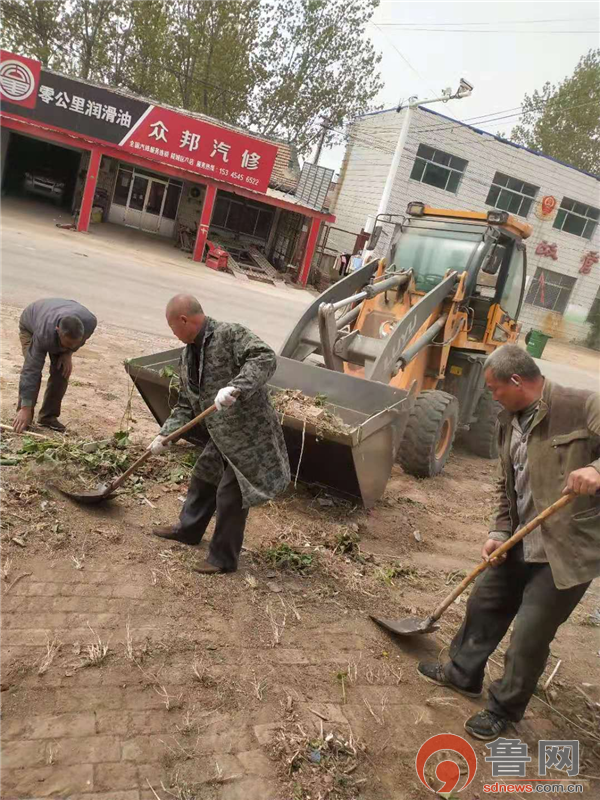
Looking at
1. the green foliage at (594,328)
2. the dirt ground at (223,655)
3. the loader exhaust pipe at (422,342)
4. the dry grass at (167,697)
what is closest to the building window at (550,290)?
the green foliage at (594,328)

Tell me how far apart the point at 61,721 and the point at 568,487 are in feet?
7.21

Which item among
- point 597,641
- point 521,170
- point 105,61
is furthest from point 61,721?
point 105,61

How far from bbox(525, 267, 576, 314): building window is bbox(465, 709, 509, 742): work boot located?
26.4 metres

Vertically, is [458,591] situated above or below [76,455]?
above

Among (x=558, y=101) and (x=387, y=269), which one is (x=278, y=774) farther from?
(x=558, y=101)

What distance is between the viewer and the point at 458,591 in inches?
125

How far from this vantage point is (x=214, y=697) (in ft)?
9.09

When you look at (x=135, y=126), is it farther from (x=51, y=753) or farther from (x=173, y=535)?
(x=51, y=753)

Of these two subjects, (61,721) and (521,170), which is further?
(521,170)

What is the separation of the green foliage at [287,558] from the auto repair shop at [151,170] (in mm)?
18153

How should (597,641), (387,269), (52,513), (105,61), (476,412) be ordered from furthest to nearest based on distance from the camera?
(105,61)
(476,412)
(387,269)
(597,641)
(52,513)

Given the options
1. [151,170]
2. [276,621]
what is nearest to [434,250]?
[276,621]

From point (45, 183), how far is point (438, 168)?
15.1 metres

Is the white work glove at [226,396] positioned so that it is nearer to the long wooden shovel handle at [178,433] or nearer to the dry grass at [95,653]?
the long wooden shovel handle at [178,433]
